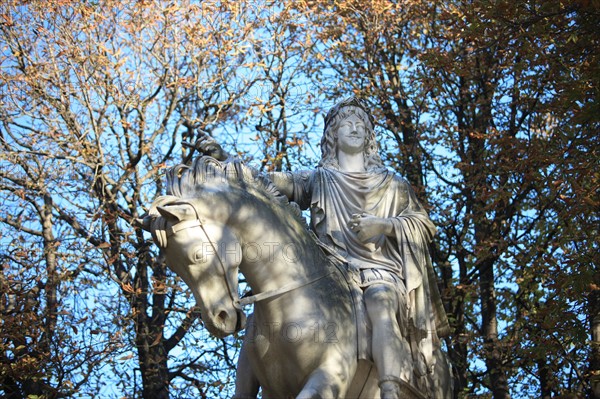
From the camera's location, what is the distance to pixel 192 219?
20.8 feet

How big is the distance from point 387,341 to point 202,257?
130 cm

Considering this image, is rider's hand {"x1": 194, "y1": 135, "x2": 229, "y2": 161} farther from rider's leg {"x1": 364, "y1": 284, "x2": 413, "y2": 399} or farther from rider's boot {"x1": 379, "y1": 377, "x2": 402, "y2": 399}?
rider's boot {"x1": 379, "y1": 377, "x2": 402, "y2": 399}

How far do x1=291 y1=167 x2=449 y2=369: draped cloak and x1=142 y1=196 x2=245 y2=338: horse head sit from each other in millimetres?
1206

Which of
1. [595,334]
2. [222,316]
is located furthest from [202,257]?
[595,334]

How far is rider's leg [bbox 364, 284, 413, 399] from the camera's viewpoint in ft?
21.7

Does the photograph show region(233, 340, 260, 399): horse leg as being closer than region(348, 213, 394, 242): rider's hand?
Yes

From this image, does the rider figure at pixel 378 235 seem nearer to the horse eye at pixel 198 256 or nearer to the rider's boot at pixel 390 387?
the rider's boot at pixel 390 387

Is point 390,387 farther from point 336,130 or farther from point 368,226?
point 336,130

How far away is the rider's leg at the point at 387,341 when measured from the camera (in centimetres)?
660

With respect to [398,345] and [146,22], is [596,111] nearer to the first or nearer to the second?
[398,345]

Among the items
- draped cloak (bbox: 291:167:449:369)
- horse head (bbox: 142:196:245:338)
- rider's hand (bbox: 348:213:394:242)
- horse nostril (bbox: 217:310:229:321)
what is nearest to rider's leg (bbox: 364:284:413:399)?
draped cloak (bbox: 291:167:449:369)

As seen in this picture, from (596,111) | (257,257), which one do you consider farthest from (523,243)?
(257,257)

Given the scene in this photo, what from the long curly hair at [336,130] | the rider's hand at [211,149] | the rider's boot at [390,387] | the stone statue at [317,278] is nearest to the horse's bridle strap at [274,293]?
the stone statue at [317,278]

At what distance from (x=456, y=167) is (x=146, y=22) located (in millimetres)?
4591
